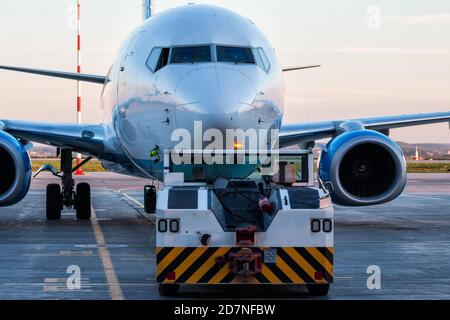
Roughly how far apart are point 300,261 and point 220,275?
35.9 inches

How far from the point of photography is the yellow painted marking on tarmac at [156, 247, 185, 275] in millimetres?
11672

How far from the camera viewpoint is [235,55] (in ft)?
56.2

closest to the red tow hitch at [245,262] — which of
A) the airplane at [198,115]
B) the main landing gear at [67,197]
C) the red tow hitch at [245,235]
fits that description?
the red tow hitch at [245,235]

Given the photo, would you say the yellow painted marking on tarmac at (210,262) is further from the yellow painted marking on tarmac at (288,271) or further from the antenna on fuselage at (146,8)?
the antenna on fuselage at (146,8)

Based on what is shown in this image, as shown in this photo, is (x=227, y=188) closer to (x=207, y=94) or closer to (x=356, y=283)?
(x=356, y=283)

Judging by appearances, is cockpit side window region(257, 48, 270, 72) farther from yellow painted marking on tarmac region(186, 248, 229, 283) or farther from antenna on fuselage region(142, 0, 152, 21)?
antenna on fuselage region(142, 0, 152, 21)

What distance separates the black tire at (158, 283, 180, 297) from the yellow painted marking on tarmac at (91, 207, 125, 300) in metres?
0.45

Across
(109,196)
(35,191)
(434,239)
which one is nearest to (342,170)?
(434,239)

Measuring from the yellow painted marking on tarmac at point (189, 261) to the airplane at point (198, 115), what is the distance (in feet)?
10.1

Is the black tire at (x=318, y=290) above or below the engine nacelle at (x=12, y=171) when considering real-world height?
below

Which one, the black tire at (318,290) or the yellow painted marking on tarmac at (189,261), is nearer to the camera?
the yellow painted marking on tarmac at (189,261)

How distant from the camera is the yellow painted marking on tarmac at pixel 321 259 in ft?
38.4
